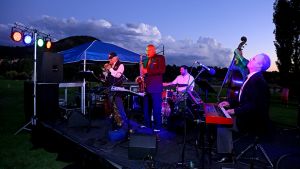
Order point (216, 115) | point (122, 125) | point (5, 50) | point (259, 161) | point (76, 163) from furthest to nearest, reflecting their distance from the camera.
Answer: point (5, 50) < point (122, 125) < point (76, 163) < point (259, 161) < point (216, 115)

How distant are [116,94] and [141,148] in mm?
2290

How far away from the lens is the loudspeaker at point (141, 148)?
458cm

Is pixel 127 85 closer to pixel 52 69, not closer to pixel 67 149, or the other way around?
pixel 52 69

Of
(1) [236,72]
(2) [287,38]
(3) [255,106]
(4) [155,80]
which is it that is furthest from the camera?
(2) [287,38]

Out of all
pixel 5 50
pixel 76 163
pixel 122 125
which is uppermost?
pixel 5 50

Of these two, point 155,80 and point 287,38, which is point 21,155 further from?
point 287,38

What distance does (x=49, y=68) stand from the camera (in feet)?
25.7

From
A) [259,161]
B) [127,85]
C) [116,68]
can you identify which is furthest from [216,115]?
[127,85]

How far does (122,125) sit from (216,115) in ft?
11.1

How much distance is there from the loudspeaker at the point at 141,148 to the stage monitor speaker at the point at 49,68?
4134 mm

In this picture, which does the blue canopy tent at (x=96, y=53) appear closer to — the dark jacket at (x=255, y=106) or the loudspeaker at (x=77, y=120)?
the loudspeaker at (x=77, y=120)

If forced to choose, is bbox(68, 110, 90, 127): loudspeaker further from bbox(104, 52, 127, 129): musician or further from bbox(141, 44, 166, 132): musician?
bbox(141, 44, 166, 132): musician

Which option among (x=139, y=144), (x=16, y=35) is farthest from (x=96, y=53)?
(x=139, y=144)

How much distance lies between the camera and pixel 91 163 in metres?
4.94
